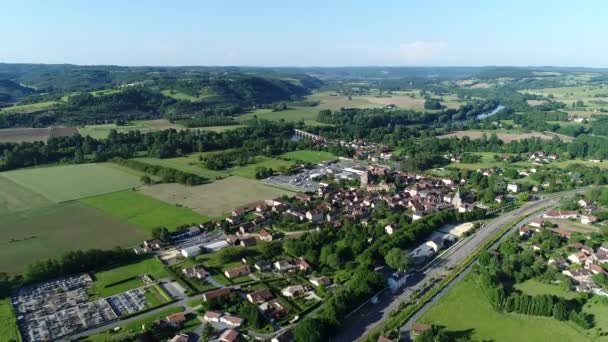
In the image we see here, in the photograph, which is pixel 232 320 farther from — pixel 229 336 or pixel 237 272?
pixel 237 272

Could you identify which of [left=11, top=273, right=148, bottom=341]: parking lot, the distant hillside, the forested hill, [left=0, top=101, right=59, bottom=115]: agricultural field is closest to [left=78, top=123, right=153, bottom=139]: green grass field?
the forested hill

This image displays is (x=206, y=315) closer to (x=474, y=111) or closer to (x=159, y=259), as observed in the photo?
(x=159, y=259)

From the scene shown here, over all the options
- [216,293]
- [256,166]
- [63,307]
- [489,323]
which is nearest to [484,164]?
[256,166]

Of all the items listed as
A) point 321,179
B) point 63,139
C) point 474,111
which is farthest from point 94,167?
point 474,111

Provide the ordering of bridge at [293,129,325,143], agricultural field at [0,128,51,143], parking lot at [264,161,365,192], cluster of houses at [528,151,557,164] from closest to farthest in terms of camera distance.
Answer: parking lot at [264,161,365,192] < cluster of houses at [528,151,557,164] < agricultural field at [0,128,51,143] < bridge at [293,129,325,143]

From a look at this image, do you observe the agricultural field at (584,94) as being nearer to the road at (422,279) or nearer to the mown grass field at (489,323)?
the road at (422,279)

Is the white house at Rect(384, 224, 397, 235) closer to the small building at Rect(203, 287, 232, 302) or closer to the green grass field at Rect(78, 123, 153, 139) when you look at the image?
the small building at Rect(203, 287, 232, 302)
